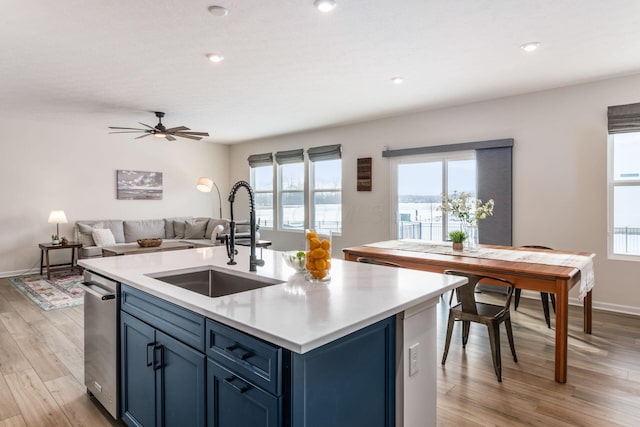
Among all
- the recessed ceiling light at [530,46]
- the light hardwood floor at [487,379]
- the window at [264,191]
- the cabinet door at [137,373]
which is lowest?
the light hardwood floor at [487,379]

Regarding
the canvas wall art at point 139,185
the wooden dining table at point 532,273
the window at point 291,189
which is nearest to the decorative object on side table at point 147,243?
the canvas wall art at point 139,185

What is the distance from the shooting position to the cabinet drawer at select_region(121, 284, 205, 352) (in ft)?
4.70

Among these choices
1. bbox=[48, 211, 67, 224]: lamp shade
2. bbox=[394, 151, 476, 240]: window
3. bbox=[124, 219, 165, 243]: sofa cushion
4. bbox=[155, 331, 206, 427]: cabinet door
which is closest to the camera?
bbox=[155, 331, 206, 427]: cabinet door

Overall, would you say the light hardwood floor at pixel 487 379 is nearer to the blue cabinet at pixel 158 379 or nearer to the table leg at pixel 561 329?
the table leg at pixel 561 329

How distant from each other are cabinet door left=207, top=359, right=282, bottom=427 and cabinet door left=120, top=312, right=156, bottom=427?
0.50 m

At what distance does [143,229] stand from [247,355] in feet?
21.9

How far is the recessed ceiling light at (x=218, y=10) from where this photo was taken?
2.54 meters

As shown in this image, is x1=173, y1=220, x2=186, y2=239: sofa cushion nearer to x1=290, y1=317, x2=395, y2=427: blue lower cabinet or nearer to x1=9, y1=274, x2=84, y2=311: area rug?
x1=9, y1=274, x2=84, y2=311: area rug

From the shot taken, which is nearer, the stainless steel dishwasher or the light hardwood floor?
the stainless steel dishwasher

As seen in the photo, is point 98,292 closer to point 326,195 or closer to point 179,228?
A: point 326,195

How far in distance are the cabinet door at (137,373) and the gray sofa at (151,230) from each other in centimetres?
424

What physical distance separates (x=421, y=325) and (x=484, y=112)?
4.12 metres

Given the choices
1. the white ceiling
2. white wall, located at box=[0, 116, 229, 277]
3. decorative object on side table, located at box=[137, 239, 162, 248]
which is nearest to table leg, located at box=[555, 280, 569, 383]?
the white ceiling

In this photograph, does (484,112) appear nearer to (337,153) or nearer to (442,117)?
(442,117)
